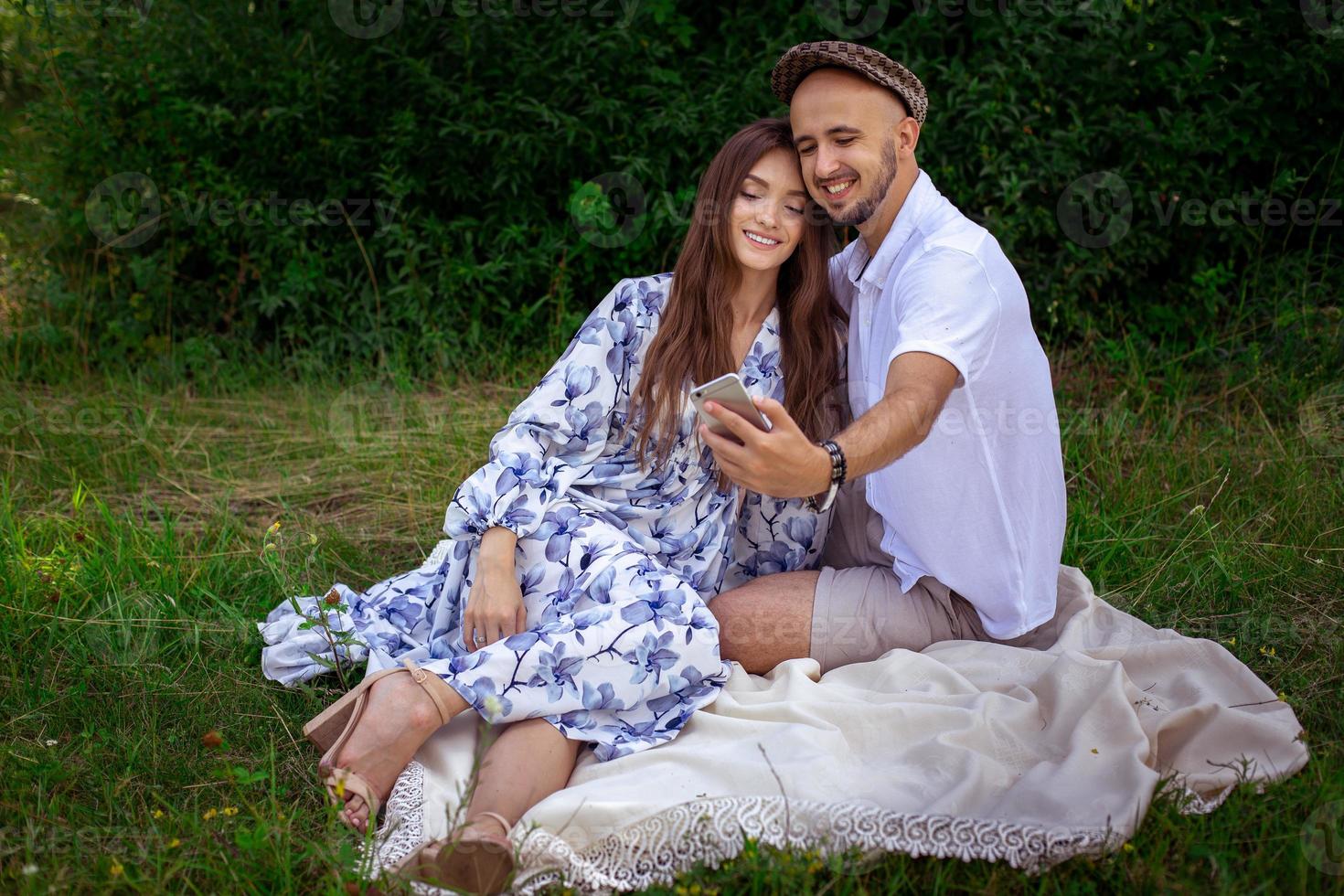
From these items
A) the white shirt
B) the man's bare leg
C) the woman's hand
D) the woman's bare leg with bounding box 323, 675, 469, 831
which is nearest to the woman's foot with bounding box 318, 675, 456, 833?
the woman's bare leg with bounding box 323, 675, 469, 831

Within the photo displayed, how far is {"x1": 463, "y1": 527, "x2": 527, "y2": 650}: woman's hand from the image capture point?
2.60 m

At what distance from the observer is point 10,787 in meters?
2.41

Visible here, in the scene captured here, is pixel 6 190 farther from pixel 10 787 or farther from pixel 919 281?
pixel 919 281

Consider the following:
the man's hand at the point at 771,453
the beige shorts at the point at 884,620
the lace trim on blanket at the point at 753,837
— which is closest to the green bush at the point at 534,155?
the beige shorts at the point at 884,620

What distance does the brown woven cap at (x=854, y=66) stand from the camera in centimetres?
280

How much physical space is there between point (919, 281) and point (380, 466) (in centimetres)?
244

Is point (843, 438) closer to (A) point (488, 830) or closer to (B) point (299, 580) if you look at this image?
(A) point (488, 830)

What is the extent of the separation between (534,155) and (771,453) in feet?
10.4

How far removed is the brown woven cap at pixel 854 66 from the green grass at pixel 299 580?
4.97ft

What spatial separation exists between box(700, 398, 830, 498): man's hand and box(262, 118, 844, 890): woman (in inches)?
19.6

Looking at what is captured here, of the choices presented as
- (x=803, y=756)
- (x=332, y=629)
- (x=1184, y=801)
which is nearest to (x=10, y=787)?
(x=332, y=629)

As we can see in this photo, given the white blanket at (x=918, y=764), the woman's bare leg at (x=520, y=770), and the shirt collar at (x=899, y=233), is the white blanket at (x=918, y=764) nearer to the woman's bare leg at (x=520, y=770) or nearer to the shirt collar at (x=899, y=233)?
the woman's bare leg at (x=520, y=770)

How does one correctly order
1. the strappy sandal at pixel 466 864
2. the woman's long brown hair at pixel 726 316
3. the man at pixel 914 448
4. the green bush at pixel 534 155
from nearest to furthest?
the strappy sandal at pixel 466 864 < the man at pixel 914 448 < the woman's long brown hair at pixel 726 316 < the green bush at pixel 534 155

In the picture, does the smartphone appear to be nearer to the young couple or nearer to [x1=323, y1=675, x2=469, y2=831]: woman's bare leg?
the young couple
